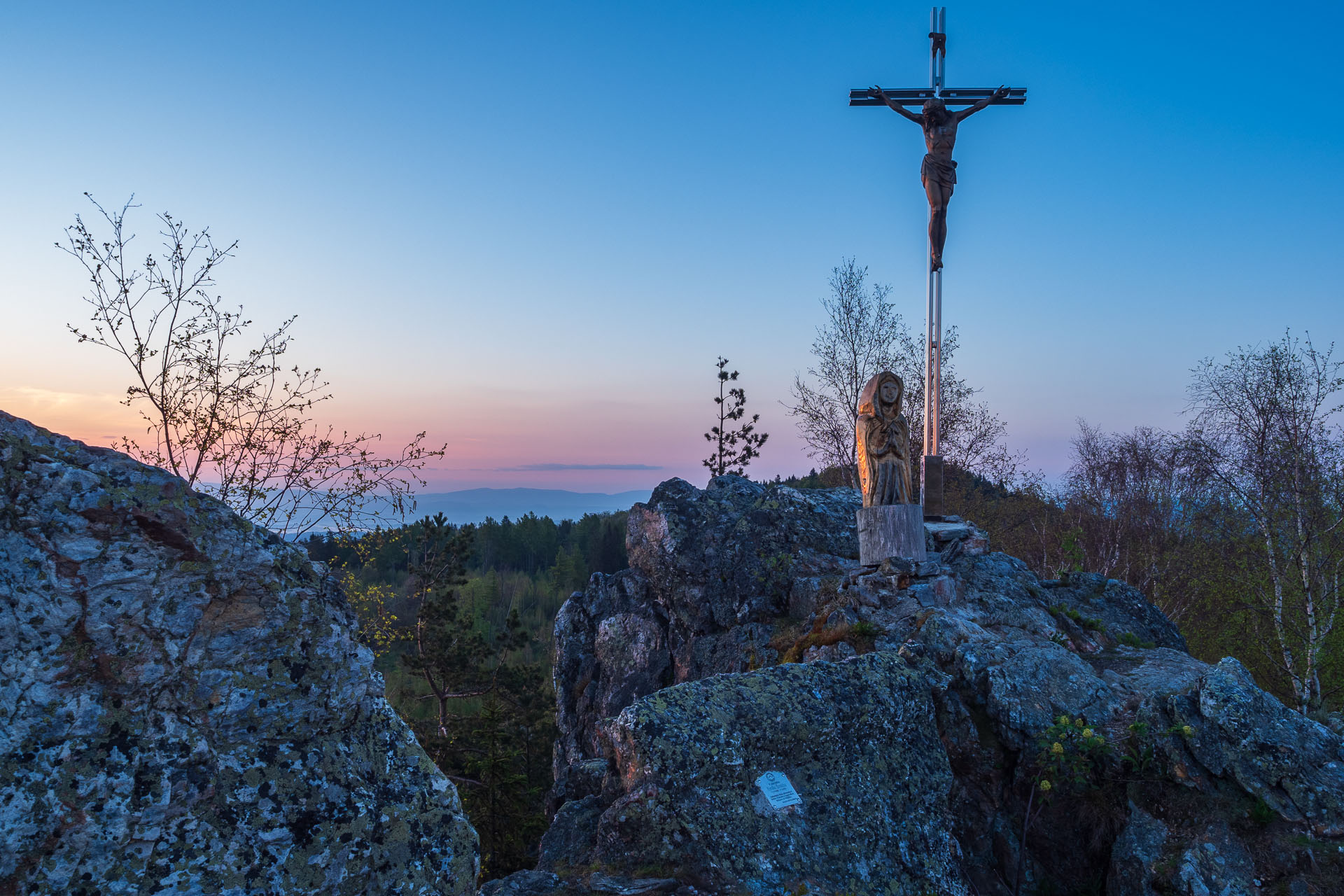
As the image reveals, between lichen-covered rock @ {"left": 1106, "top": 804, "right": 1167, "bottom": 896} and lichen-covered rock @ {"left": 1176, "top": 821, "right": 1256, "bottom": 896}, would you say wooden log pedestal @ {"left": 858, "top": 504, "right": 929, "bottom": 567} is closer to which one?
lichen-covered rock @ {"left": 1106, "top": 804, "right": 1167, "bottom": 896}

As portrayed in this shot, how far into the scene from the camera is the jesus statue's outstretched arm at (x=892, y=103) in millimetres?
15930

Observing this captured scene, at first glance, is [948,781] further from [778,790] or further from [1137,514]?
[1137,514]

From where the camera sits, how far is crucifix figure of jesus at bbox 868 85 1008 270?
51.4ft

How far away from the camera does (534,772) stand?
24.4 m

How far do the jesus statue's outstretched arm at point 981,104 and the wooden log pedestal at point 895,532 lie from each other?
8.93m

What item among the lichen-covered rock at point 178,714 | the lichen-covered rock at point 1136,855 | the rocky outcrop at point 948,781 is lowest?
the lichen-covered rock at point 1136,855

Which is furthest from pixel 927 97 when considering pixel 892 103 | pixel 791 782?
pixel 791 782

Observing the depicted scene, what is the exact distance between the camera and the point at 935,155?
15766 millimetres

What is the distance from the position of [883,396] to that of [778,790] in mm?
8769

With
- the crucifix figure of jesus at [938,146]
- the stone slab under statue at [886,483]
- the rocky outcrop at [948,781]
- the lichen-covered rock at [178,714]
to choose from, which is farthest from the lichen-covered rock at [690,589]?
the lichen-covered rock at [178,714]

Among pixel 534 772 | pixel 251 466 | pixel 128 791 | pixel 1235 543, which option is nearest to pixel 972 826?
pixel 128 791

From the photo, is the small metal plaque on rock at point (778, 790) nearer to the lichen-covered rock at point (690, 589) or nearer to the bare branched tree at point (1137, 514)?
the lichen-covered rock at point (690, 589)

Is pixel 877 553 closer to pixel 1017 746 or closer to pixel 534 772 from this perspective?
pixel 1017 746

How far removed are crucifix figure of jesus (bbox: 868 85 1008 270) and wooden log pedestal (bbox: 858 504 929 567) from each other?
6830mm
